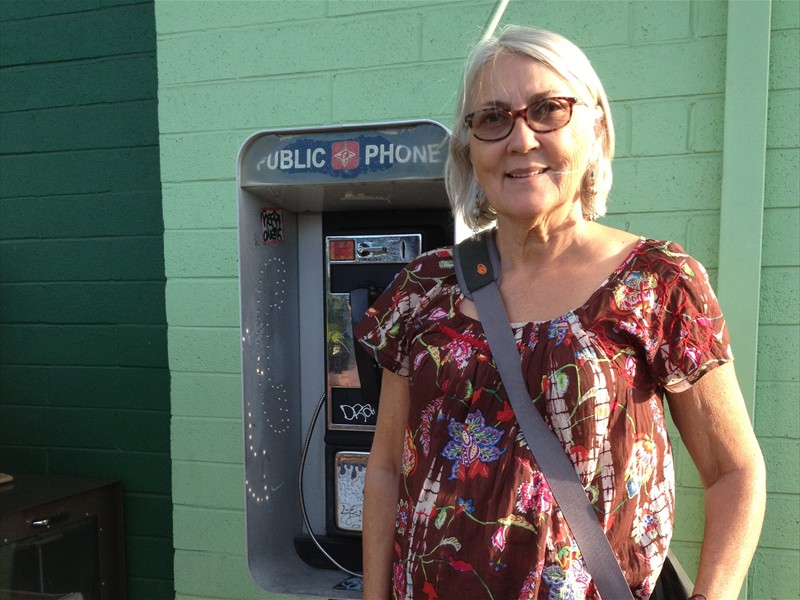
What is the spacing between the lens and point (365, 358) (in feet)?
6.51

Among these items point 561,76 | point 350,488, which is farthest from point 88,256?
point 561,76

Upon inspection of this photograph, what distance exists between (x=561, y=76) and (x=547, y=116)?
0.06 meters

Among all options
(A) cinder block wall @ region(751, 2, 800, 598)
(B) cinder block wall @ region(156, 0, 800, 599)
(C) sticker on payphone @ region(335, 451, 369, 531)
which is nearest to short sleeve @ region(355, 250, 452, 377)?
(C) sticker on payphone @ region(335, 451, 369, 531)

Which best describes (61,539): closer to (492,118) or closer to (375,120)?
(375,120)

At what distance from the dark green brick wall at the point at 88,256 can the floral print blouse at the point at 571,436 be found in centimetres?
209

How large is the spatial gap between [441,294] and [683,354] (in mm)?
399

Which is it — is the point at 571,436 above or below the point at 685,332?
below

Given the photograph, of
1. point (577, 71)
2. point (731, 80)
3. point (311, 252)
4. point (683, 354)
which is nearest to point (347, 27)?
point (311, 252)

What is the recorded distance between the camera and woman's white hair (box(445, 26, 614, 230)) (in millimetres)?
1186

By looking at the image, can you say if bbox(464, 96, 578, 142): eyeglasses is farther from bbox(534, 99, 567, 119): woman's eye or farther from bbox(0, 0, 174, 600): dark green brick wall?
bbox(0, 0, 174, 600): dark green brick wall

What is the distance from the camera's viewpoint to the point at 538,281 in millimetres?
1233

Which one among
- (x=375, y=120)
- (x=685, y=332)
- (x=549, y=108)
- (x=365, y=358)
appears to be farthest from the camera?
(x=375, y=120)

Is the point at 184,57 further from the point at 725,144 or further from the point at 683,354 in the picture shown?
the point at 683,354

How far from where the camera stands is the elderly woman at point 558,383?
1.09 m
